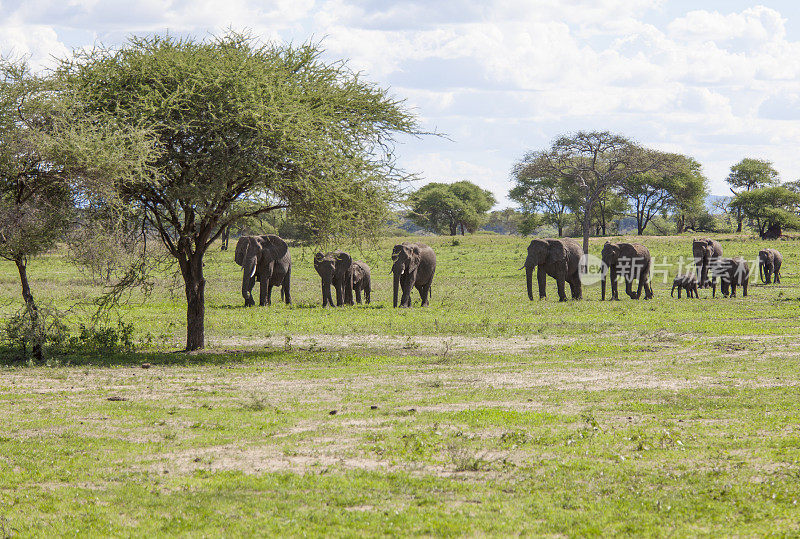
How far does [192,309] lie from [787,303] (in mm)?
23917

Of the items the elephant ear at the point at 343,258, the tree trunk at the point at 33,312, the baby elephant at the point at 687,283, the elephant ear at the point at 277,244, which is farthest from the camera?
the baby elephant at the point at 687,283

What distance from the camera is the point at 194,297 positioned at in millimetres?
21344

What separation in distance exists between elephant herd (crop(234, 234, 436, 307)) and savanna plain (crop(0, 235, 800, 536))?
810 centimetres

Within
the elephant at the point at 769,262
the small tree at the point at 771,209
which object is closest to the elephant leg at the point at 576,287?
the elephant at the point at 769,262

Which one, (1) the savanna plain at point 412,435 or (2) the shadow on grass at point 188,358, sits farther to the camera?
(2) the shadow on grass at point 188,358

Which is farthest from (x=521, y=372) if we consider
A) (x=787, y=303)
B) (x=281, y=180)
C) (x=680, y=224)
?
(x=680, y=224)

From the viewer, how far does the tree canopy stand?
108 m

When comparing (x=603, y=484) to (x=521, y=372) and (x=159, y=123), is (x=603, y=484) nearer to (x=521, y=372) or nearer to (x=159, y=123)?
(x=521, y=372)

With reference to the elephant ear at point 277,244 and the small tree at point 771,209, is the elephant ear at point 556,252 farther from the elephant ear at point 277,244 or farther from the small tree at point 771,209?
the small tree at point 771,209

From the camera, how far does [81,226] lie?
740 inches

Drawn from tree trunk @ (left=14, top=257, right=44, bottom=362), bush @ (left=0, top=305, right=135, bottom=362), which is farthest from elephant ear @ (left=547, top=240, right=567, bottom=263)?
tree trunk @ (left=14, top=257, right=44, bottom=362)

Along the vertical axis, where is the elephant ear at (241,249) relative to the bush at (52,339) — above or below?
above

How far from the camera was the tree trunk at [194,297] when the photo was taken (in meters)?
21.4

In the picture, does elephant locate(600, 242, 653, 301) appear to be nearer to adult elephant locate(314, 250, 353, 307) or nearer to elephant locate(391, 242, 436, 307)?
elephant locate(391, 242, 436, 307)
